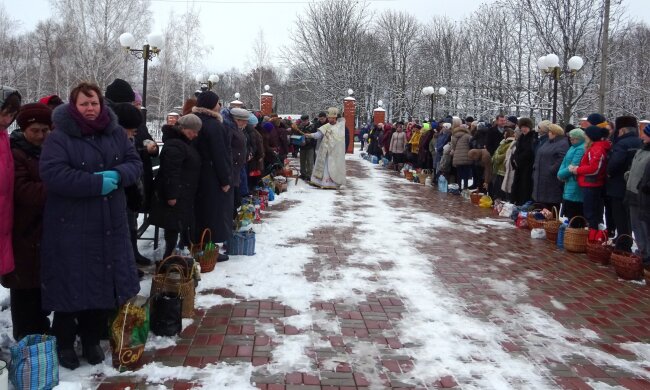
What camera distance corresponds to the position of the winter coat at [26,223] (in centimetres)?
327

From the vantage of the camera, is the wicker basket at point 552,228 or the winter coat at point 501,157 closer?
the wicker basket at point 552,228

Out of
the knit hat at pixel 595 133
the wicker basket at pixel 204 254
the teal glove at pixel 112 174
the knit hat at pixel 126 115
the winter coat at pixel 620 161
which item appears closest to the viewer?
the teal glove at pixel 112 174

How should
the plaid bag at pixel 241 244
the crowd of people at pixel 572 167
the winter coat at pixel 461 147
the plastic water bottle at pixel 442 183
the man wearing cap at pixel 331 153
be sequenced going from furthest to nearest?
the plastic water bottle at pixel 442 183
the man wearing cap at pixel 331 153
the winter coat at pixel 461 147
the plaid bag at pixel 241 244
the crowd of people at pixel 572 167

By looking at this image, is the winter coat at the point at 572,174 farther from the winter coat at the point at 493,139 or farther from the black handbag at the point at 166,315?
the black handbag at the point at 166,315

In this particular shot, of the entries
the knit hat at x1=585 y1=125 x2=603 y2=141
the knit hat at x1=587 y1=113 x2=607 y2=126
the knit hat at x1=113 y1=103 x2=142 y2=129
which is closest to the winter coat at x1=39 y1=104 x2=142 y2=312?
the knit hat at x1=113 y1=103 x2=142 y2=129

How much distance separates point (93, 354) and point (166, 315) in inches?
23.9

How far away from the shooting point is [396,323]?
4.59 metres

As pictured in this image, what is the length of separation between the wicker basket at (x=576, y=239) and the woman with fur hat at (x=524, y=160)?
2491 millimetres

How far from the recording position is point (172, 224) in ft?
17.1

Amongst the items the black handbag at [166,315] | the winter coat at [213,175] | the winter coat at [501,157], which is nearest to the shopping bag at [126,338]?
the black handbag at [166,315]

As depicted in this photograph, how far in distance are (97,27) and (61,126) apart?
3121cm

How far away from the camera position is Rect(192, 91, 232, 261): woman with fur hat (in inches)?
226

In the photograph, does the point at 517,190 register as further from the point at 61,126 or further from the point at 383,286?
the point at 61,126

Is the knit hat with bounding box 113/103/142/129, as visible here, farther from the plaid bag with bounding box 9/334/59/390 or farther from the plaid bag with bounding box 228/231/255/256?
the plaid bag with bounding box 228/231/255/256
